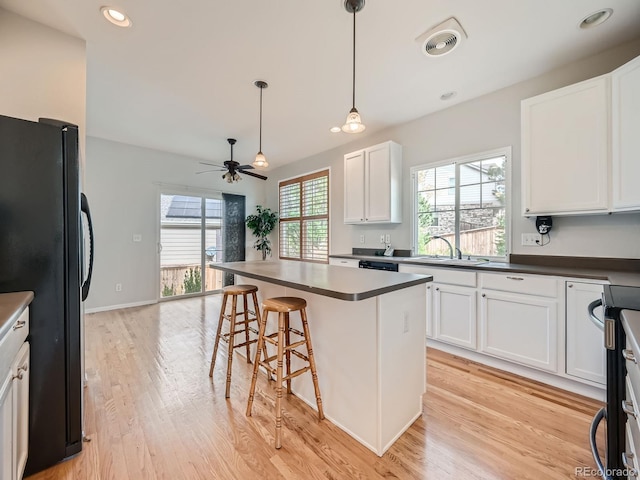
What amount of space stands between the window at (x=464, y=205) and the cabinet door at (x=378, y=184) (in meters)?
0.38

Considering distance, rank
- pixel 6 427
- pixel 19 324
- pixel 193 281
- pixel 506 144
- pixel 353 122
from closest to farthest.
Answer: pixel 6 427
pixel 19 324
pixel 353 122
pixel 506 144
pixel 193 281

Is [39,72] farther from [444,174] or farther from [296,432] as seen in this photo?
[444,174]

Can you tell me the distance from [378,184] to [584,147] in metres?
2.09

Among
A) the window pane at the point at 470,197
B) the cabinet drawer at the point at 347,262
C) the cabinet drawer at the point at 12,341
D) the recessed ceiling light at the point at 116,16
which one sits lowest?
the cabinet drawer at the point at 12,341

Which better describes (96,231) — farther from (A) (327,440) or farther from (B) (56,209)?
(A) (327,440)

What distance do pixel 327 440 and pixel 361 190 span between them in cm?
316

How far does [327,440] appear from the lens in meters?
1.63

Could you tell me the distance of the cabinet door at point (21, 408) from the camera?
1136 millimetres

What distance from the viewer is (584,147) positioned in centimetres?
221

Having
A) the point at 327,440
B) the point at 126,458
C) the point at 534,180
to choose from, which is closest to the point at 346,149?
the point at 534,180

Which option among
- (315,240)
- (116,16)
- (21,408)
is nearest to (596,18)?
(116,16)

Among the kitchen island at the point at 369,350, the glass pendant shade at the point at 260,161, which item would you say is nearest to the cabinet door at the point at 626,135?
the kitchen island at the point at 369,350

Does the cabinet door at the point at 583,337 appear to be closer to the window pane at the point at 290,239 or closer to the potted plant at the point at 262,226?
the window pane at the point at 290,239

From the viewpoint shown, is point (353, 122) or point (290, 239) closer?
point (353, 122)
